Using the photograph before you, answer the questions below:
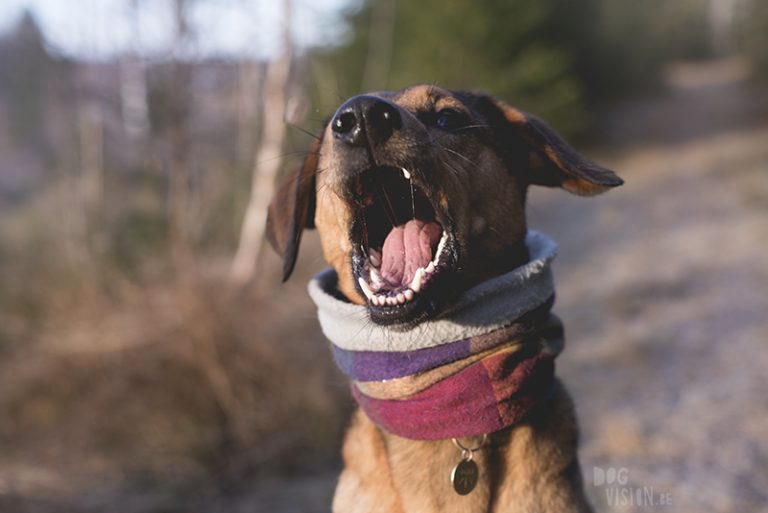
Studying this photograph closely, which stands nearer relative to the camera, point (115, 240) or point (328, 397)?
point (328, 397)

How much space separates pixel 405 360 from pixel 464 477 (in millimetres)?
449

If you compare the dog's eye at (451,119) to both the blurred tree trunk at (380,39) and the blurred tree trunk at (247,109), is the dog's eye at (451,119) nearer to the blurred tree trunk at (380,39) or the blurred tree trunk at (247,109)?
the blurred tree trunk at (247,109)

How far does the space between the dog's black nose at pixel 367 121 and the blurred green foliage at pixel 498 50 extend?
1193 centimetres

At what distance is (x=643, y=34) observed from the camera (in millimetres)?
28562

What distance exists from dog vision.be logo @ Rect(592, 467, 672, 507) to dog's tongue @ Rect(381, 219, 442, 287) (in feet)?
8.96

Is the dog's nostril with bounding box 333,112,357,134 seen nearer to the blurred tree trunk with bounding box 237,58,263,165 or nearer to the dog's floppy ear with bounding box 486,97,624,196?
the dog's floppy ear with bounding box 486,97,624,196

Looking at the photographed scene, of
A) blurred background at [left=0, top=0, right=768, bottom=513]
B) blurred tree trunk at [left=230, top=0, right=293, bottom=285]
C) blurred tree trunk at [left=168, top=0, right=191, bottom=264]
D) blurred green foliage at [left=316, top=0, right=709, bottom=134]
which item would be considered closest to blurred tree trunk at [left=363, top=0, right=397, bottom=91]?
blurred green foliage at [left=316, top=0, right=709, bottom=134]

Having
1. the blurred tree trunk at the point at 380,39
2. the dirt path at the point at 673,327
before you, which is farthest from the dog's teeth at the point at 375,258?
the blurred tree trunk at the point at 380,39

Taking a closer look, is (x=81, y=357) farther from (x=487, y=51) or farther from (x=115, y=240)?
(x=487, y=51)

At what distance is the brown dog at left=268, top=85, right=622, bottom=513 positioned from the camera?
7.57 feet

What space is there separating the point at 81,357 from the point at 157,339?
73 cm

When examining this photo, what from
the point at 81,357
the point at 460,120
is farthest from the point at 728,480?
the point at 81,357

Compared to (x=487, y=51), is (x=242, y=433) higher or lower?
lower

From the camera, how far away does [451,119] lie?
274 centimetres
